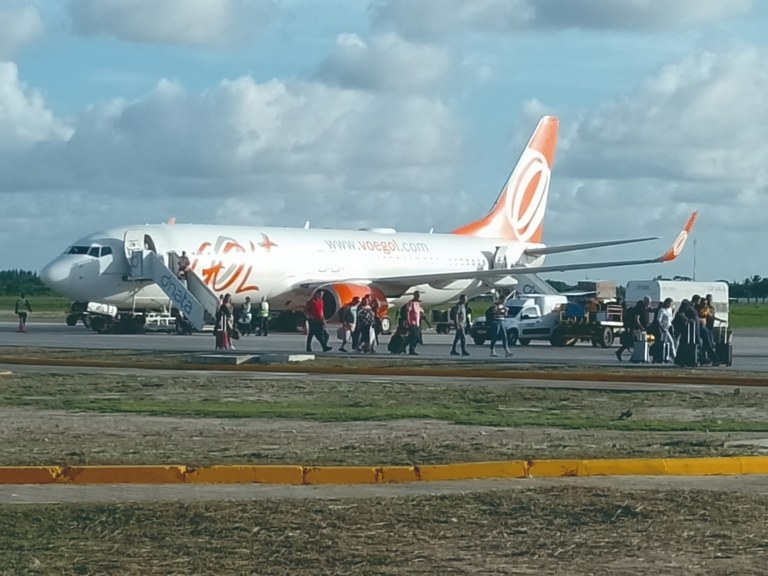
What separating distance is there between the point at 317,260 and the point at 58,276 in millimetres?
9699

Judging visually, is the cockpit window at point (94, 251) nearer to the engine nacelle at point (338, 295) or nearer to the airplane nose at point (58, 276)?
the airplane nose at point (58, 276)

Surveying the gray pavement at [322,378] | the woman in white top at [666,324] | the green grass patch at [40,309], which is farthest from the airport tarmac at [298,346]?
the green grass patch at [40,309]

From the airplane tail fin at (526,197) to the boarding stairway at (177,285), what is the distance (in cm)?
1928

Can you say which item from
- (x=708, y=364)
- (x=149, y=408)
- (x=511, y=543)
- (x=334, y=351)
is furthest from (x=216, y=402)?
(x=334, y=351)

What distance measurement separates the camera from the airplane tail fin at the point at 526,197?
2564 inches

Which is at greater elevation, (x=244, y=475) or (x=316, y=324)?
(x=316, y=324)

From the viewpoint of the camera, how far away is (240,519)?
1017 centimetres

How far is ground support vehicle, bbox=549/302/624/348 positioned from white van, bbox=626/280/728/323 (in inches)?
32.1

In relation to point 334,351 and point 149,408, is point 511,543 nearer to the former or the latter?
point 149,408

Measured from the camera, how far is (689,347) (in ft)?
99.6

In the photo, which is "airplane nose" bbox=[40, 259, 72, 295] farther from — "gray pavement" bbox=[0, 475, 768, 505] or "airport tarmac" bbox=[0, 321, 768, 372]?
"gray pavement" bbox=[0, 475, 768, 505]

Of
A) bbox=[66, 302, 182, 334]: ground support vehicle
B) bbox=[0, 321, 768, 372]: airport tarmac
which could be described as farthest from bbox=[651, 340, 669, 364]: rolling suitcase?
bbox=[66, 302, 182, 334]: ground support vehicle

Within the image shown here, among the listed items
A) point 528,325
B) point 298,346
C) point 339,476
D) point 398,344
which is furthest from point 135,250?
point 339,476

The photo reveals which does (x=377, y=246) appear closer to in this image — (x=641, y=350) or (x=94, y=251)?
(x=94, y=251)
